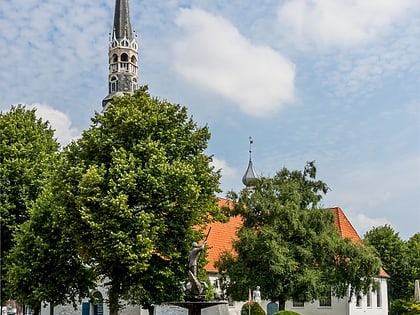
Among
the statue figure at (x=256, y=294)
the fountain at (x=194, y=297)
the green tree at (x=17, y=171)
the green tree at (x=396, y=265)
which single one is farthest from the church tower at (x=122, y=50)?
the fountain at (x=194, y=297)

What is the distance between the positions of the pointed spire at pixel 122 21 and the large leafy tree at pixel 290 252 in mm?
62432

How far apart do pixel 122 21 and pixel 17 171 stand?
61.7 m

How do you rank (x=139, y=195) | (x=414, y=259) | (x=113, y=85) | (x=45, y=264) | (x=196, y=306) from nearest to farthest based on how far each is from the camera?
(x=196, y=306) → (x=139, y=195) → (x=45, y=264) → (x=414, y=259) → (x=113, y=85)

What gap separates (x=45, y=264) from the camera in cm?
3162

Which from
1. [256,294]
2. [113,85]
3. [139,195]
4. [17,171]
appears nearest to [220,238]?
[256,294]

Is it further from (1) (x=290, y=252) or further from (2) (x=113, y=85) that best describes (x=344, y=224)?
(2) (x=113, y=85)

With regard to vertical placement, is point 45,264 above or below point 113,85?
below

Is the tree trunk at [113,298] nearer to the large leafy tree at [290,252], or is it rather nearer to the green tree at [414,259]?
the large leafy tree at [290,252]

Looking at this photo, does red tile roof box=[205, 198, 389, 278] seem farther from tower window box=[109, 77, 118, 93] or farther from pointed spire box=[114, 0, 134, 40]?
pointed spire box=[114, 0, 134, 40]

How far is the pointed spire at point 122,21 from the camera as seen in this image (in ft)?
303

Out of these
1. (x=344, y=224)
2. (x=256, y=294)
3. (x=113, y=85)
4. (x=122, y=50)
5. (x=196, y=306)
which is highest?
(x=122, y=50)

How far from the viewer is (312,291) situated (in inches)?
1283

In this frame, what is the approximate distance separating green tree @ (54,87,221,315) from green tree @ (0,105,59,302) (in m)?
4.91

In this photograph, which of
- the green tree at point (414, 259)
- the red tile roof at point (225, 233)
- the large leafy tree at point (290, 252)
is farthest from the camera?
the green tree at point (414, 259)
